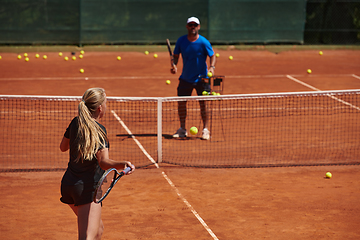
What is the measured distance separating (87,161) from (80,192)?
26 cm

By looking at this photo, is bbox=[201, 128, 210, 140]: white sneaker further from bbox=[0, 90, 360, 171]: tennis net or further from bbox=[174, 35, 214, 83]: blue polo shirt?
bbox=[174, 35, 214, 83]: blue polo shirt

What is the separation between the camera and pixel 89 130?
3.93 metres

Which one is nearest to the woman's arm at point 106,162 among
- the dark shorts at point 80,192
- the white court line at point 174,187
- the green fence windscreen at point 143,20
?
the dark shorts at point 80,192

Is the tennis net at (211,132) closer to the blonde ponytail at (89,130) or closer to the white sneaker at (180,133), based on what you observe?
the white sneaker at (180,133)

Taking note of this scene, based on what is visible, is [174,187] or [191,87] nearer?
[174,187]

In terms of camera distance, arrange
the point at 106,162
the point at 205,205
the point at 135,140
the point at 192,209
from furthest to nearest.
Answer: the point at 135,140, the point at 205,205, the point at 192,209, the point at 106,162

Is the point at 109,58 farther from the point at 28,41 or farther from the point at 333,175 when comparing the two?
the point at 333,175

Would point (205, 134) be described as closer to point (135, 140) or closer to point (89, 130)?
point (135, 140)

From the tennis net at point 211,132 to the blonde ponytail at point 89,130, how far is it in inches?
155

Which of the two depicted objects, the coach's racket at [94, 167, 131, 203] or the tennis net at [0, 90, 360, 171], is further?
the tennis net at [0, 90, 360, 171]

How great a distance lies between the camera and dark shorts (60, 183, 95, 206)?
4.01 metres

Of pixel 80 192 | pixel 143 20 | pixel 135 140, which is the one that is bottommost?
pixel 135 140

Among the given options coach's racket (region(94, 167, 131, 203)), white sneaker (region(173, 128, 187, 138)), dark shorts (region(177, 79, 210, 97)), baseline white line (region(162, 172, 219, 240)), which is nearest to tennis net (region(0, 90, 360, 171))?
white sneaker (region(173, 128, 187, 138))

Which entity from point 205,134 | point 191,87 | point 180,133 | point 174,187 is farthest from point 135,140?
point 174,187
